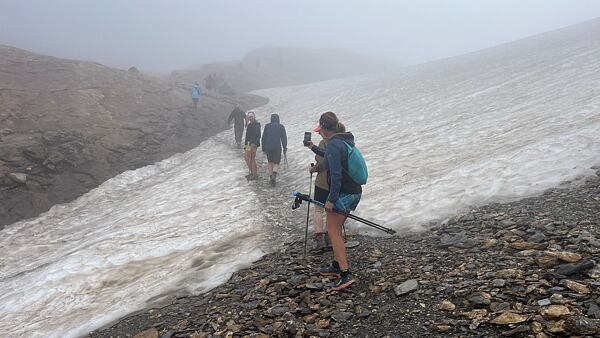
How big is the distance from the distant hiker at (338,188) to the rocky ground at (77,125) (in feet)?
40.5

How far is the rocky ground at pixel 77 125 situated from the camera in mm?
15328

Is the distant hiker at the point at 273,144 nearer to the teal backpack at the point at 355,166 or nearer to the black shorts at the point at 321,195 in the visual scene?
the black shorts at the point at 321,195

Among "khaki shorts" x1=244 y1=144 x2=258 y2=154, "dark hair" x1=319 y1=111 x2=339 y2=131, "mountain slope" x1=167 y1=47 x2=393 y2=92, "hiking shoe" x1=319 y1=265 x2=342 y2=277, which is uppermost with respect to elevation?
"mountain slope" x1=167 y1=47 x2=393 y2=92

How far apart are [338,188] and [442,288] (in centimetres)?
203

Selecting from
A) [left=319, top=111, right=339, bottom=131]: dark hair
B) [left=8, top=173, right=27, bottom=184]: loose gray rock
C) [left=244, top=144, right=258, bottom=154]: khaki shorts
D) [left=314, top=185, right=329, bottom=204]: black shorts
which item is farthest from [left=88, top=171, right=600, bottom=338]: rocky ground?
[left=8, top=173, right=27, bottom=184]: loose gray rock

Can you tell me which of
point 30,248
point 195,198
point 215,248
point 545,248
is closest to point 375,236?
point 545,248

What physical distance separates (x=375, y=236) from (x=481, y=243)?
2274 mm

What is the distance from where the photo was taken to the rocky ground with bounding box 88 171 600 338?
464 cm

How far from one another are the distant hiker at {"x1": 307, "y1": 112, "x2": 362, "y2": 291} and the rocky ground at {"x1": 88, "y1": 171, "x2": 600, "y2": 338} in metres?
0.46

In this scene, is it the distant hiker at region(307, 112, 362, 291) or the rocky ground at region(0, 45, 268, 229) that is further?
the rocky ground at region(0, 45, 268, 229)

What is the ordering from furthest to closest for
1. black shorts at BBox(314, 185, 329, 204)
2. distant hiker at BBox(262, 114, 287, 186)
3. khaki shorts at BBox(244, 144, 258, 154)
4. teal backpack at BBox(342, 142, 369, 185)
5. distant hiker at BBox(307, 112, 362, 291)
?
1. khaki shorts at BBox(244, 144, 258, 154)
2. distant hiker at BBox(262, 114, 287, 186)
3. black shorts at BBox(314, 185, 329, 204)
4. teal backpack at BBox(342, 142, 369, 185)
5. distant hiker at BBox(307, 112, 362, 291)

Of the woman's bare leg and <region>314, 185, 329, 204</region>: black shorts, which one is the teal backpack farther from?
<region>314, 185, 329, 204</region>: black shorts

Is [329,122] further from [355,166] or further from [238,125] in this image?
[238,125]

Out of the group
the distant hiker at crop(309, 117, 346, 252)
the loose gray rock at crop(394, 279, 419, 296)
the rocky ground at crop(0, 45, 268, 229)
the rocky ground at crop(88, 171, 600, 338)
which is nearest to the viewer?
the rocky ground at crop(88, 171, 600, 338)
